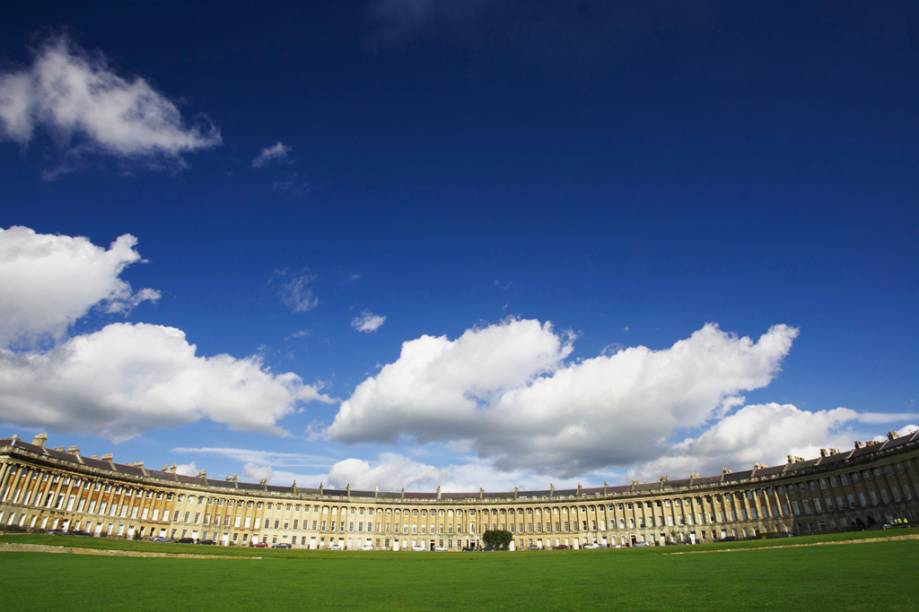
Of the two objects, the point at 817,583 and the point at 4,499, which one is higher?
the point at 4,499

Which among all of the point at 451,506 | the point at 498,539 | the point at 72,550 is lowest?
the point at 72,550

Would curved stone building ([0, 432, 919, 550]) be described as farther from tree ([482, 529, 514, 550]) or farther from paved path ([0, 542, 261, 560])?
paved path ([0, 542, 261, 560])

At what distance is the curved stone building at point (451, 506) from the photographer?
253 ft

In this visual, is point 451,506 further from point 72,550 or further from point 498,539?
point 72,550

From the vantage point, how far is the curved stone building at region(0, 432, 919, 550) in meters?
77.1

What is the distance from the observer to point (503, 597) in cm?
1391

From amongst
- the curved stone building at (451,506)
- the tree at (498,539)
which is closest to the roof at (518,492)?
the curved stone building at (451,506)

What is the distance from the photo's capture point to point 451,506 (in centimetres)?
11625

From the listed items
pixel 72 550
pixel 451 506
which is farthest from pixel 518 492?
pixel 72 550

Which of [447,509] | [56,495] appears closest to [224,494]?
[56,495]

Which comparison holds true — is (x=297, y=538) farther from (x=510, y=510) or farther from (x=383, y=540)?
(x=510, y=510)

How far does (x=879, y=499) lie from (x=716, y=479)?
31.1 meters

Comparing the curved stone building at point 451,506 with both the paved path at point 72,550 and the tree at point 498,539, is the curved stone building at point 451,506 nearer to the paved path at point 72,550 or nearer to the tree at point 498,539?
the tree at point 498,539

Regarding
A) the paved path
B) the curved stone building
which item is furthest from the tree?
the paved path
